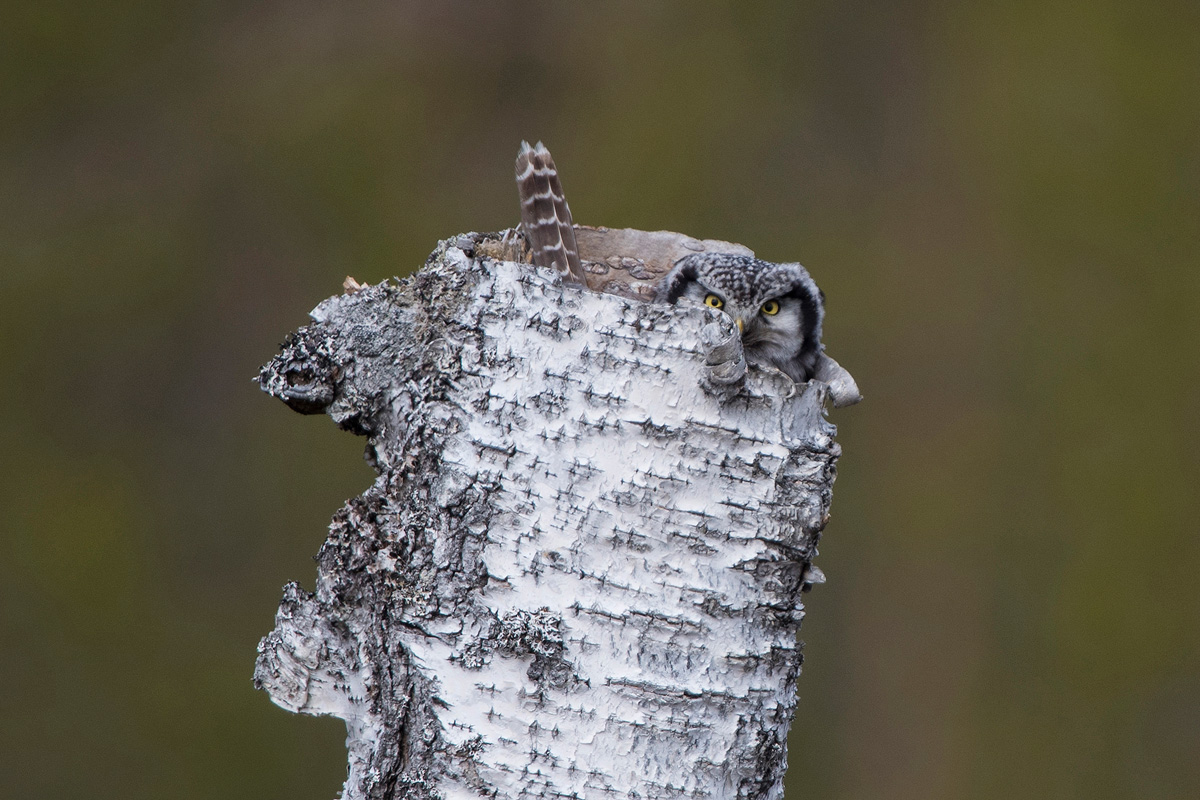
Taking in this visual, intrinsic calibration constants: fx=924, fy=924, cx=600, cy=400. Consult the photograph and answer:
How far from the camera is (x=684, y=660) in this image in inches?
43.4

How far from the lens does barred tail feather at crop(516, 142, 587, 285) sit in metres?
1.47

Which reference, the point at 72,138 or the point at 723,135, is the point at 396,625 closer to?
the point at 723,135

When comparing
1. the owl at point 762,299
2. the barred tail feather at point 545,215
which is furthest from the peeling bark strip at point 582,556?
the owl at point 762,299

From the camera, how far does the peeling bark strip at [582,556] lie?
3.57 ft

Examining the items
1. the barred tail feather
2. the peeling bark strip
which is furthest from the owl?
the peeling bark strip

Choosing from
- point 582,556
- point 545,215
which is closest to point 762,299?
point 545,215

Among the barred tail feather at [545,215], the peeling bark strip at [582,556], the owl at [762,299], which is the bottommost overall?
the peeling bark strip at [582,556]

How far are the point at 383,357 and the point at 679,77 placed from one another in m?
1.54

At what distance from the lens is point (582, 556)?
1116 millimetres

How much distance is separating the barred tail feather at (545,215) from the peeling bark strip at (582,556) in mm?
285

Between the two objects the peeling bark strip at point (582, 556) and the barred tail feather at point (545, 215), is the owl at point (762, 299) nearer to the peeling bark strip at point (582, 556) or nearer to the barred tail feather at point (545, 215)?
the barred tail feather at point (545, 215)

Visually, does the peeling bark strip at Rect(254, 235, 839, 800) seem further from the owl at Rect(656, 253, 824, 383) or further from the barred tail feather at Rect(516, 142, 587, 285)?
the owl at Rect(656, 253, 824, 383)

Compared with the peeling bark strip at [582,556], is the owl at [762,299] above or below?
above

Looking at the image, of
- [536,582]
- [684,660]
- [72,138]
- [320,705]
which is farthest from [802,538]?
[72,138]
